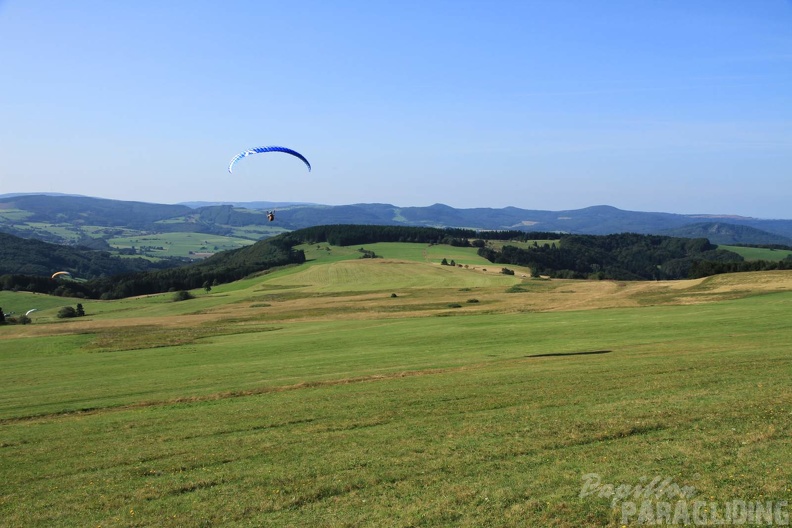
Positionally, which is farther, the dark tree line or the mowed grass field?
the dark tree line

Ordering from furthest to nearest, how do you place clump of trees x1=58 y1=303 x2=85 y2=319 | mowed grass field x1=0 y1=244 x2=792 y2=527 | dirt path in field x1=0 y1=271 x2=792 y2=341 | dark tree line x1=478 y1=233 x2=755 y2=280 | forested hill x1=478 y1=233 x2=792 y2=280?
dark tree line x1=478 y1=233 x2=755 y2=280
forested hill x1=478 y1=233 x2=792 y2=280
clump of trees x1=58 y1=303 x2=85 y2=319
dirt path in field x1=0 y1=271 x2=792 y2=341
mowed grass field x1=0 y1=244 x2=792 y2=527

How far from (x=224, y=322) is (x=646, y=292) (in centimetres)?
4746

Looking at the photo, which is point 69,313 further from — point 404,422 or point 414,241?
point 414,241

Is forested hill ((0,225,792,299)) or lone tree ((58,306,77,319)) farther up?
forested hill ((0,225,792,299))

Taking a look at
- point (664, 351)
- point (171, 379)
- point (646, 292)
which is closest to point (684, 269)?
point (646, 292)

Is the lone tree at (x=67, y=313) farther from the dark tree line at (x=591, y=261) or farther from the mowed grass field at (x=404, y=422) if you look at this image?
the dark tree line at (x=591, y=261)

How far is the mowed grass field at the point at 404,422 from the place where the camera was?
13.7 m

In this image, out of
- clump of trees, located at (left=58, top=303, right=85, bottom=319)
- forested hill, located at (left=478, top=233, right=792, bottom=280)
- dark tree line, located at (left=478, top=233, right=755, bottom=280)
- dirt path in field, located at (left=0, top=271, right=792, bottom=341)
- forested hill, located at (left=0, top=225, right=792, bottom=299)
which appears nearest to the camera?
dirt path in field, located at (left=0, top=271, right=792, bottom=341)

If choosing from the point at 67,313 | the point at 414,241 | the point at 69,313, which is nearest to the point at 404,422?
the point at 69,313

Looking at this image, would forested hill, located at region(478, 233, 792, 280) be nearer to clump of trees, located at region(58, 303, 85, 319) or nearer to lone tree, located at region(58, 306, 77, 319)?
clump of trees, located at region(58, 303, 85, 319)

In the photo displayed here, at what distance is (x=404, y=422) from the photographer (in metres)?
20.6

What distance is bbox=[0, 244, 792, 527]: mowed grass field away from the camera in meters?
13.7

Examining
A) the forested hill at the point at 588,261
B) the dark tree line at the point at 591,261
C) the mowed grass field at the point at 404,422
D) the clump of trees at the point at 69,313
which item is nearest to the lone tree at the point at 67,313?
the clump of trees at the point at 69,313

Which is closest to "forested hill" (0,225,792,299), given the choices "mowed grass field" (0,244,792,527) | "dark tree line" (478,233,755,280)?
"dark tree line" (478,233,755,280)
